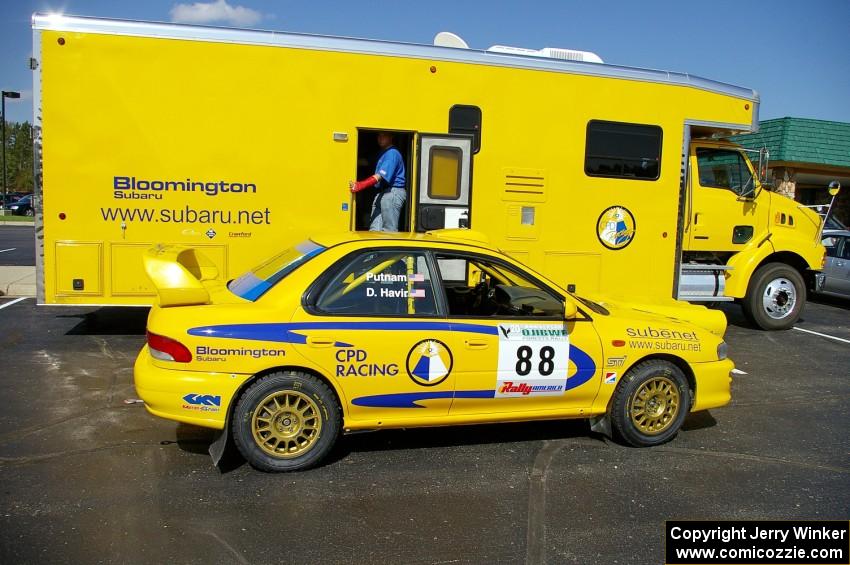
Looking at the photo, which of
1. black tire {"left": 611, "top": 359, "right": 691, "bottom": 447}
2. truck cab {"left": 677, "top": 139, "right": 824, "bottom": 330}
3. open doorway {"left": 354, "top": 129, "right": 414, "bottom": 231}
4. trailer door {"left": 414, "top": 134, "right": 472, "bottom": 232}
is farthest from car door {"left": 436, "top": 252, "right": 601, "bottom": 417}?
truck cab {"left": 677, "top": 139, "right": 824, "bottom": 330}

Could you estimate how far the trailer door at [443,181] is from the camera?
7.92m

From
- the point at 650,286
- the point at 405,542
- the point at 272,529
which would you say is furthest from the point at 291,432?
the point at 650,286

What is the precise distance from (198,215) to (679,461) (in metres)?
5.31

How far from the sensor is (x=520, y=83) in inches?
318

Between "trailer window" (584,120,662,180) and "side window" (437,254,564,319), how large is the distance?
3224mm

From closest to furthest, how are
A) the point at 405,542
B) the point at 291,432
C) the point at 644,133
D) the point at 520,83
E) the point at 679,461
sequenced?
the point at 405,542 → the point at 291,432 → the point at 679,461 → the point at 520,83 → the point at 644,133

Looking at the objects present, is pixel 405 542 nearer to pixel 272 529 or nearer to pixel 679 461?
pixel 272 529

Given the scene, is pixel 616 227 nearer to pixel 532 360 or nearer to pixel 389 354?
pixel 532 360

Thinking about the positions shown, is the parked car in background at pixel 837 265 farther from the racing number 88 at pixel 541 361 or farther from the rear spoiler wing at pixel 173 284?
the rear spoiler wing at pixel 173 284

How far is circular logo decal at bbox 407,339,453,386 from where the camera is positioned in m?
4.60

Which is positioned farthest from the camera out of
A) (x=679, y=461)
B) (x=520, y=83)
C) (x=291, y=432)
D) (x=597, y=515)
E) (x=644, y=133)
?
(x=644, y=133)

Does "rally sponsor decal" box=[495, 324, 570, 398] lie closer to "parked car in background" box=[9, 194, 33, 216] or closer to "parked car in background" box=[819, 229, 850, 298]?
"parked car in background" box=[819, 229, 850, 298]

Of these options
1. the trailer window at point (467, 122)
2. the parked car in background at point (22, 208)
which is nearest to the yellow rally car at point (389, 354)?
the trailer window at point (467, 122)

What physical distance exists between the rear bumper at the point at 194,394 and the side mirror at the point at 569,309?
7.21 ft
